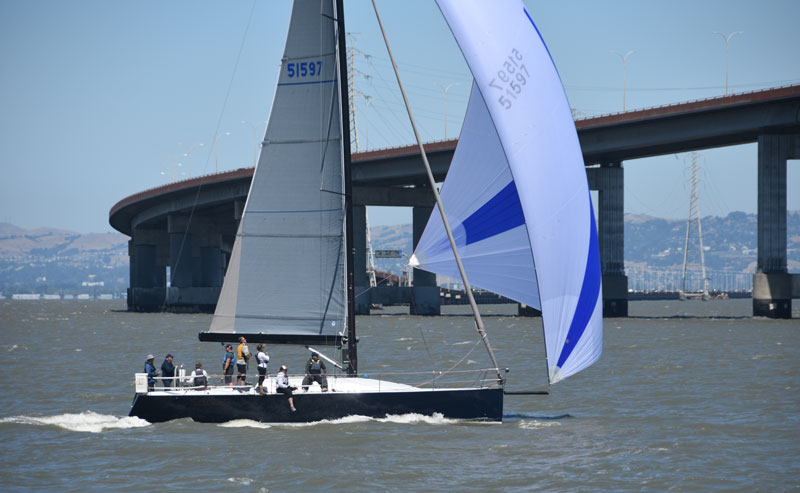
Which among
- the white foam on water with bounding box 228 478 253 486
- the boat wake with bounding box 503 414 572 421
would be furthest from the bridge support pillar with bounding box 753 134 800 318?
the white foam on water with bounding box 228 478 253 486

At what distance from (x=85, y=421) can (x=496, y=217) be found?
36.4 feet

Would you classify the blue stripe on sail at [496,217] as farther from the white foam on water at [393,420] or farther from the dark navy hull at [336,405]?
the white foam on water at [393,420]

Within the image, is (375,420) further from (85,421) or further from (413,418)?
(85,421)

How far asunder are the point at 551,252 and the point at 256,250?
7.11 meters

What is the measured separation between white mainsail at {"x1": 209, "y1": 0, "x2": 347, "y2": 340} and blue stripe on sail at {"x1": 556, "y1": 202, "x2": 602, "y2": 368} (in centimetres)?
524

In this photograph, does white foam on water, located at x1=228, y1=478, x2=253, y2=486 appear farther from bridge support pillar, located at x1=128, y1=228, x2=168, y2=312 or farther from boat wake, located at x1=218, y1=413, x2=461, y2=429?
bridge support pillar, located at x1=128, y1=228, x2=168, y2=312

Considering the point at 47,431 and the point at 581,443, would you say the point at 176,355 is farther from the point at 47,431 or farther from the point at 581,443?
the point at 581,443

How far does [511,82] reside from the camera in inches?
789

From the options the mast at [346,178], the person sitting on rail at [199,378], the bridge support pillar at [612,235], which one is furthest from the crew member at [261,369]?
the bridge support pillar at [612,235]

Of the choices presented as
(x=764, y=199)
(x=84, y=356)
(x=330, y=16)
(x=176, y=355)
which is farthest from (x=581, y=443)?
(x=764, y=199)

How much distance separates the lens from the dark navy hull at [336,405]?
2177 cm

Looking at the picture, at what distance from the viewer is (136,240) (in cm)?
13175

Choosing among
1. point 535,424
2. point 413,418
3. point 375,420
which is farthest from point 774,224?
point 375,420

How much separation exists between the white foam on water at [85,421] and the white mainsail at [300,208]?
2.89 m
